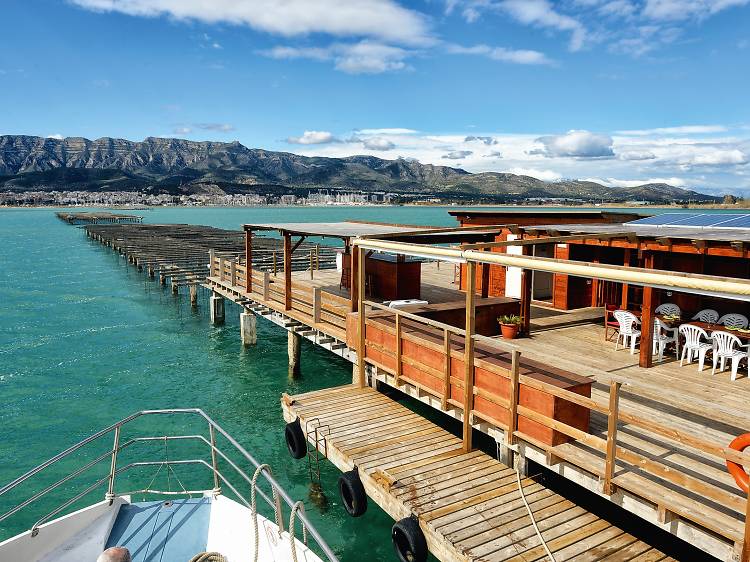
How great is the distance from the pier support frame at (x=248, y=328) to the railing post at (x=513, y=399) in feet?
51.6

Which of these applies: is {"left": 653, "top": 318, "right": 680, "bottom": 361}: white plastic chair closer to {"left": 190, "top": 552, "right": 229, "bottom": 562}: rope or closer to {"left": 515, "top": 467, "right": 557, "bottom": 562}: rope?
{"left": 515, "top": 467, "right": 557, "bottom": 562}: rope

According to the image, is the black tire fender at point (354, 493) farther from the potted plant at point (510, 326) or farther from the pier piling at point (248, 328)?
the pier piling at point (248, 328)

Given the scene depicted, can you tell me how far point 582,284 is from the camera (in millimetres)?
16625

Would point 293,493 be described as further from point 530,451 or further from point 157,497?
point 530,451

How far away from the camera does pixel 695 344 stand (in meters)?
10.5

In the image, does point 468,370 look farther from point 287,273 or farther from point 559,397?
point 287,273

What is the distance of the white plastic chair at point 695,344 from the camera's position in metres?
10.4

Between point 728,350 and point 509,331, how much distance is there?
4400 mm

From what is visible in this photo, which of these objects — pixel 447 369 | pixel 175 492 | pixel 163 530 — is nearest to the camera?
pixel 163 530

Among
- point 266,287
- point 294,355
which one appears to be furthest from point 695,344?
point 266,287

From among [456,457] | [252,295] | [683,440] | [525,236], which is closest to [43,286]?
[252,295]

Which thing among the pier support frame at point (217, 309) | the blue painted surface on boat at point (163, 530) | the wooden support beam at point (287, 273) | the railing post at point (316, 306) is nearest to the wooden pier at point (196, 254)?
the pier support frame at point (217, 309)

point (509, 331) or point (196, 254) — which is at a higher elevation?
point (509, 331)

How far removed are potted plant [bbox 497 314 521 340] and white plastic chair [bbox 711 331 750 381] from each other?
404cm
